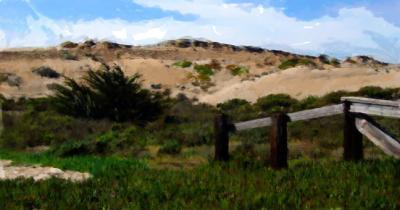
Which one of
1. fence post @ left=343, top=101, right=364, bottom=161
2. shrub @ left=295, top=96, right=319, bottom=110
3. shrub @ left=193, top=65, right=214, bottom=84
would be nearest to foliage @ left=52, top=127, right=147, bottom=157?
fence post @ left=343, top=101, right=364, bottom=161

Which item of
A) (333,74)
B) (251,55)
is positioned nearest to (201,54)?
(251,55)

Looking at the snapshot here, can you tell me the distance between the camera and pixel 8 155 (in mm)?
17453

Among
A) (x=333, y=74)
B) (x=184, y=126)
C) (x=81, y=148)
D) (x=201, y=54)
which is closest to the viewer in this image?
(x=81, y=148)

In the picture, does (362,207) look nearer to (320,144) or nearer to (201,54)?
(320,144)

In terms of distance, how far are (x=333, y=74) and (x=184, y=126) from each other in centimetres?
2461

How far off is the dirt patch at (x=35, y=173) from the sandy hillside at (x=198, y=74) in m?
24.6

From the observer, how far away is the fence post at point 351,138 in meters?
10.7

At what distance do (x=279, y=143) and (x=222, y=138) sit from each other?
184 centimetres

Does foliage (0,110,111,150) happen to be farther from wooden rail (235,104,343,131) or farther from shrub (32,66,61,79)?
shrub (32,66,61,79)

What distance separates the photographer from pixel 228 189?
8.59m

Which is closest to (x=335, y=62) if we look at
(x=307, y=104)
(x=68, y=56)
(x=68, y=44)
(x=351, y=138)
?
(x=68, y=56)

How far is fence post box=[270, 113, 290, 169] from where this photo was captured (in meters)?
11.3

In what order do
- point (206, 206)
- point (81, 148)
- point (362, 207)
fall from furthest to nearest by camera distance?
point (81, 148)
point (206, 206)
point (362, 207)

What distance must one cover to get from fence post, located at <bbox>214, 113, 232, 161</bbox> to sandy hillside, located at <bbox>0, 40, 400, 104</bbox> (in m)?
25.6
